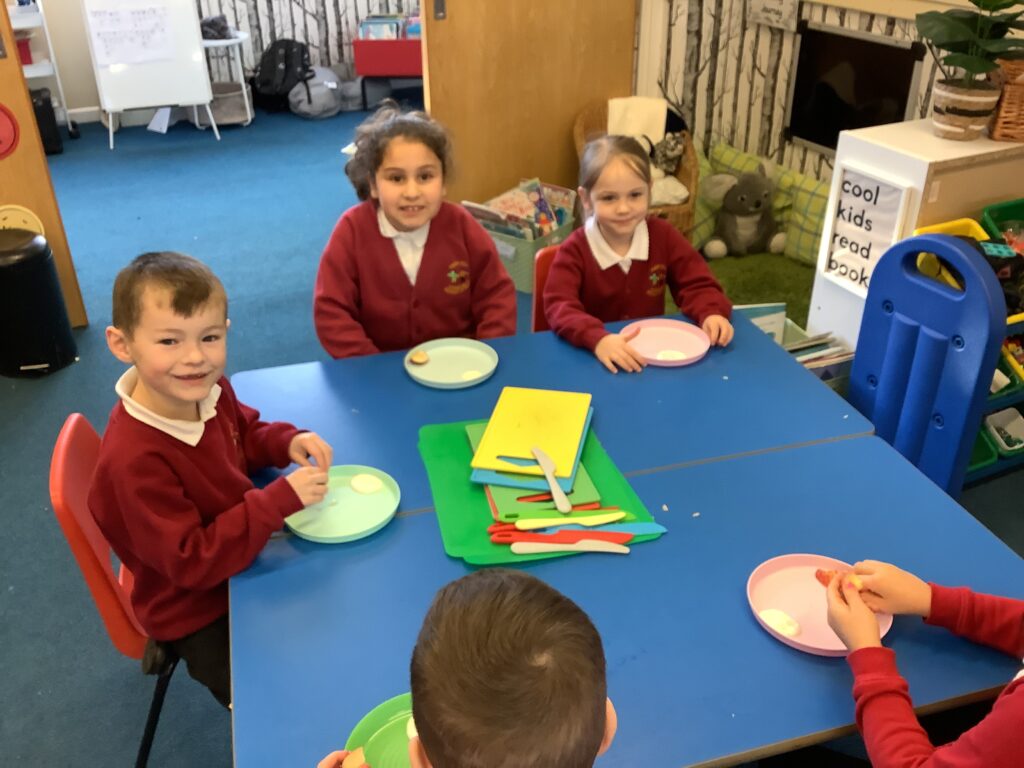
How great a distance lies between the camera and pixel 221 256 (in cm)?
393

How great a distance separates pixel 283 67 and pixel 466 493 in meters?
5.21

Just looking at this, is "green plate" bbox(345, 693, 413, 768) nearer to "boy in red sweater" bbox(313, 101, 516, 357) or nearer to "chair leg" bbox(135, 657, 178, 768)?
"chair leg" bbox(135, 657, 178, 768)

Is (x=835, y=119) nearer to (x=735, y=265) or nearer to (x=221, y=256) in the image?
(x=735, y=265)

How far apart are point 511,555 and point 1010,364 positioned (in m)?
1.72

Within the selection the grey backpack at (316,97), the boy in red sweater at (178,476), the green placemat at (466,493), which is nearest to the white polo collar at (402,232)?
the green placemat at (466,493)

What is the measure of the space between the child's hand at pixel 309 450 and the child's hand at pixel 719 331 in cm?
82

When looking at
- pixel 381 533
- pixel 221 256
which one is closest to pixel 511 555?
pixel 381 533

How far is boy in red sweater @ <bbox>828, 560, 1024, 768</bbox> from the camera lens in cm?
90

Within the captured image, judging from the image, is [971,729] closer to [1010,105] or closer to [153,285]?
[153,285]

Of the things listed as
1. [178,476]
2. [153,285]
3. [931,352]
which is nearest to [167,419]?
[178,476]

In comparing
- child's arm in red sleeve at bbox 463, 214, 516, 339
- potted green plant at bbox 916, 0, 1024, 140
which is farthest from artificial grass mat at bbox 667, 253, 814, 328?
child's arm in red sleeve at bbox 463, 214, 516, 339

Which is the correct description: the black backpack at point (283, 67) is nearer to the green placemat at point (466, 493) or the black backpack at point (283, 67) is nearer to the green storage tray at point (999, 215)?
the green storage tray at point (999, 215)

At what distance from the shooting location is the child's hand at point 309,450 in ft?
4.63

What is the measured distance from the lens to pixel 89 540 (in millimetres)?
1333
